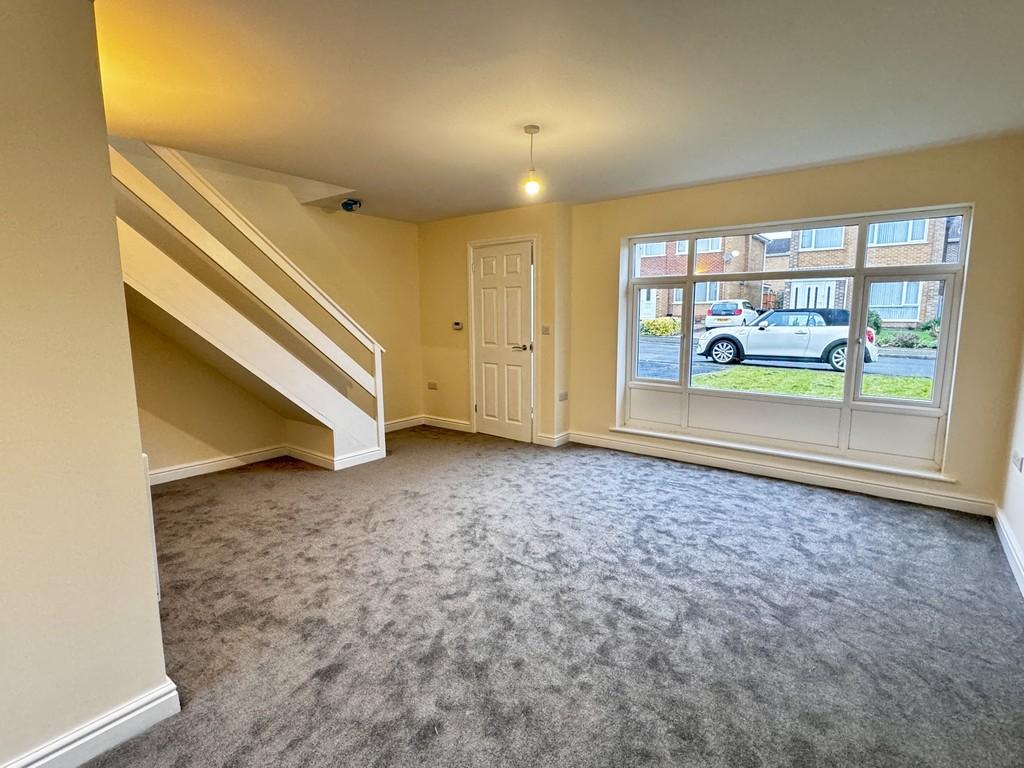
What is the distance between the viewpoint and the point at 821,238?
392 centimetres

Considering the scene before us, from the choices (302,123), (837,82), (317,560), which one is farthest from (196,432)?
(837,82)

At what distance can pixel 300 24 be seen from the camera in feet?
6.14

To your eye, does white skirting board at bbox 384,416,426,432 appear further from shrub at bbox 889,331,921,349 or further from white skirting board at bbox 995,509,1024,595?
white skirting board at bbox 995,509,1024,595

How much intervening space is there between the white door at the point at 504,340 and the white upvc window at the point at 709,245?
1595mm

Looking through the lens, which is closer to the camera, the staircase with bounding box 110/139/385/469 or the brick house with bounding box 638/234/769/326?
the staircase with bounding box 110/139/385/469

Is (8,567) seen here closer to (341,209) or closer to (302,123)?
(302,123)

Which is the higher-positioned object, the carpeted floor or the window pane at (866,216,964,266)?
the window pane at (866,216,964,266)

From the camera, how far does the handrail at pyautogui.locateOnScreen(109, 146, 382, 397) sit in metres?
2.88

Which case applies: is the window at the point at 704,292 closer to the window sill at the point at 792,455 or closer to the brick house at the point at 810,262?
the brick house at the point at 810,262

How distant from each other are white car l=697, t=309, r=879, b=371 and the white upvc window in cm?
71

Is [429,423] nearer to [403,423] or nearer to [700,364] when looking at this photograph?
[403,423]

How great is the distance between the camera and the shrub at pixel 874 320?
376 cm

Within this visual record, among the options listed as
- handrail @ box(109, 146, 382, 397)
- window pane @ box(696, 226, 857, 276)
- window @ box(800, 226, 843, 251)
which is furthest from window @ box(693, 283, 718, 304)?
handrail @ box(109, 146, 382, 397)

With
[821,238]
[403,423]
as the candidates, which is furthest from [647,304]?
[403,423]
